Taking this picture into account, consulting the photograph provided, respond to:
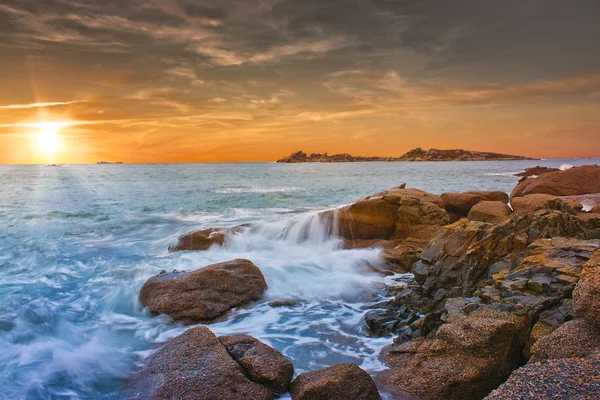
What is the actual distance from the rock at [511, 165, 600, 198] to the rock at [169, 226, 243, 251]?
13.5 metres

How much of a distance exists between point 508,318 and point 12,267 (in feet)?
42.4

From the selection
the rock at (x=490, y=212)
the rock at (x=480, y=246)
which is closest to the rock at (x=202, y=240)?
the rock at (x=480, y=246)

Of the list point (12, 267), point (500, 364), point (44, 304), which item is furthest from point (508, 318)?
point (12, 267)

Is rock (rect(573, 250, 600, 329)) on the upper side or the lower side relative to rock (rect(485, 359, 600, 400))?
upper

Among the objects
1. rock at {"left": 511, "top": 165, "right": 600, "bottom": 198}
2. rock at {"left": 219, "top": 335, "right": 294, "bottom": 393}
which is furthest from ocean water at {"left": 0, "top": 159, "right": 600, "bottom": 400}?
rock at {"left": 511, "top": 165, "right": 600, "bottom": 198}

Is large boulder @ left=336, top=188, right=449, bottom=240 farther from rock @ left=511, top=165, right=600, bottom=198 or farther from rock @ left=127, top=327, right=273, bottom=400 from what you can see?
rock @ left=127, top=327, right=273, bottom=400

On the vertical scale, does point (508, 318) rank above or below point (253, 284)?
above

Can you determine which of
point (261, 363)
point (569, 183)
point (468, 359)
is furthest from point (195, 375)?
point (569, 183)

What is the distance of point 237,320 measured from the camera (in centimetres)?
707

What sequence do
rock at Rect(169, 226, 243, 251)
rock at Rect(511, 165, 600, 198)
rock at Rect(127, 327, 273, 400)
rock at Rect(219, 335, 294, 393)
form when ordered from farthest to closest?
1. rock at Rect(511, 165, 600, 198)
2. rock at Rect(169, 226, 243, 251)
3. rock at Rect(219, 335, 294, 393)
4. rock at Rect(127, 327, 273, 400)

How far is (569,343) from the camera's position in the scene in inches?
141

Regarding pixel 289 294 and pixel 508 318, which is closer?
pixel 508 318

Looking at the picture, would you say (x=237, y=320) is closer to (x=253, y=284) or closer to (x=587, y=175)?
(x=253, y=284)

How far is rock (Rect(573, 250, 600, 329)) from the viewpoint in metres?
3.61
